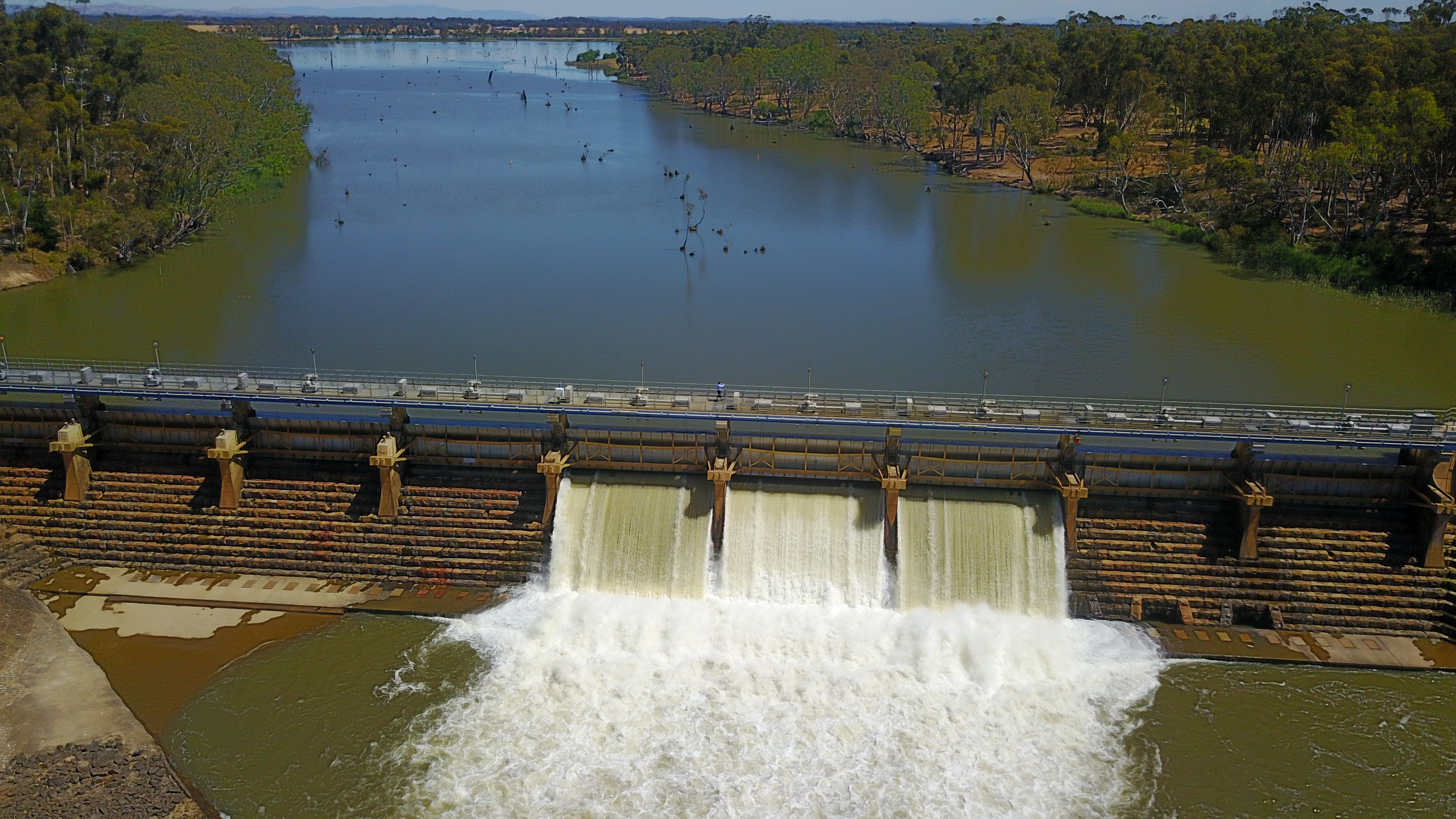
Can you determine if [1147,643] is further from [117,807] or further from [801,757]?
[117,807]

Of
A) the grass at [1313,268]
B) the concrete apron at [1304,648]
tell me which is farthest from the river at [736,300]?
the concrete apron at [1304,648]

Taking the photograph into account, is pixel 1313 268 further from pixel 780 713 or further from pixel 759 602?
pixel 780 713

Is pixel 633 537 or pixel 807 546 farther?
pixel 633 537

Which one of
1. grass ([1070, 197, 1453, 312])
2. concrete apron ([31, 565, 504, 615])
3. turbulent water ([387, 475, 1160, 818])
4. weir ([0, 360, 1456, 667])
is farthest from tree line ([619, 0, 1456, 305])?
concrete apron ([31, 565, 504, 615])

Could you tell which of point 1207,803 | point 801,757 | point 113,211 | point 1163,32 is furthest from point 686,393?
point 1163,32

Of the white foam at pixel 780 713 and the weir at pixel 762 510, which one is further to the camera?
the weir at pixel 762 510

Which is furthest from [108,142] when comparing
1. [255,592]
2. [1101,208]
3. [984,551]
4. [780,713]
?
[1101,208]

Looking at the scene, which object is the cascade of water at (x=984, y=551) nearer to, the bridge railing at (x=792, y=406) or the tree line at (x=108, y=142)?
the bridge railing at (x=792, y=406)
